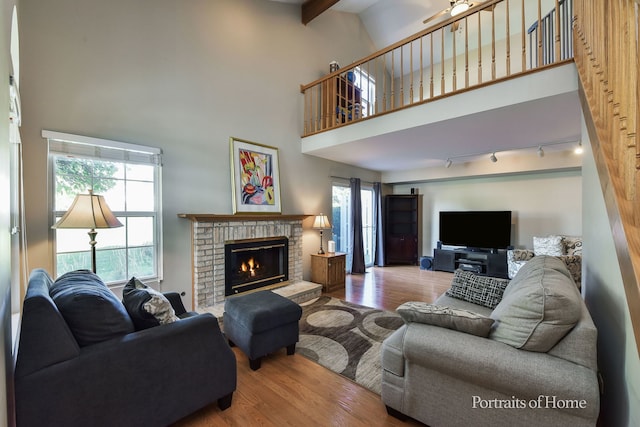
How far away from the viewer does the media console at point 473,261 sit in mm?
5109

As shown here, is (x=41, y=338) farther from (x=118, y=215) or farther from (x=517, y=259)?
(x=517, y=259)

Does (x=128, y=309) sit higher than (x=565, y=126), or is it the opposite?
(x=565, y=126)

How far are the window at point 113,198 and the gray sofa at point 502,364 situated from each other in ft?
8.99

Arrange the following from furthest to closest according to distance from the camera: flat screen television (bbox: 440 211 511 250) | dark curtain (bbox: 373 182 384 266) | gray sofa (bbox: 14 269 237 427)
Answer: dark curtain (bbox: 373 182 384 266) < flat screen television (bbox: 440 211 511 250) < gray sofa (bbox: 14 269 237 427)

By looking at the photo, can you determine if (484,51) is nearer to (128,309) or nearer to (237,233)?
(237,233)

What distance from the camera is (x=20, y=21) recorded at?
7.41ft

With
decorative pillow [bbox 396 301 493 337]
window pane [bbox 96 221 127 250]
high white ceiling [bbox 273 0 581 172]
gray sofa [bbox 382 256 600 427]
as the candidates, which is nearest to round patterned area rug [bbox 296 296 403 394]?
gray sofa [bbox 382 256 600 427]

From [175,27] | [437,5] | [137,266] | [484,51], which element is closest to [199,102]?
[175,27]

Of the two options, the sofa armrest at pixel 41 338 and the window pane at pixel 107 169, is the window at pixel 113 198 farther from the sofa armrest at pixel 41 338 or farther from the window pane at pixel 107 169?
the sofa armrest at pixel 41 338

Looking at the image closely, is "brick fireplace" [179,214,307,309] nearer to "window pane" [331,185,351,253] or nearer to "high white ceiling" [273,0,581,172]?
"high white ceiling" [273,0,581,172]

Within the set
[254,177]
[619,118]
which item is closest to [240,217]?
[254,177]

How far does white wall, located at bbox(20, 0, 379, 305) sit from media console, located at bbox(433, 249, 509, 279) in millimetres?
2926

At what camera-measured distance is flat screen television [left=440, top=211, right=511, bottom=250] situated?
5.23 meters

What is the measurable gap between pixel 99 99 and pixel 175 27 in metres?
1.29
